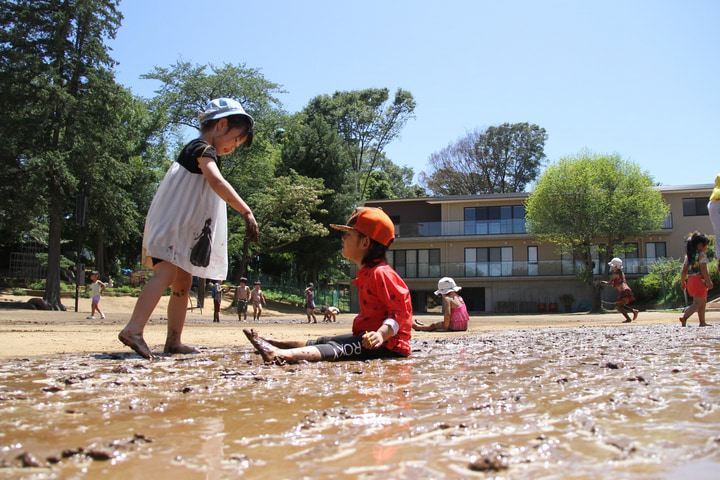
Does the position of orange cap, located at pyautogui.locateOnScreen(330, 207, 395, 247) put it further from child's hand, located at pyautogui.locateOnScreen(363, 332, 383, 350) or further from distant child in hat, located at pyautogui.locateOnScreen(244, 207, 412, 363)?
child's hand, located at pyautogui.locateOnScreen(363, 332, 383, 350)

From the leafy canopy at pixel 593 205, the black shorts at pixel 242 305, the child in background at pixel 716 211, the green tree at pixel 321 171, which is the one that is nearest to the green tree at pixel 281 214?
the green tree at pixel 321 171

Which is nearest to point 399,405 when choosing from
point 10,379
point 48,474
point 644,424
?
point 644,424

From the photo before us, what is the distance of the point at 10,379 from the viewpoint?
9.77 feet

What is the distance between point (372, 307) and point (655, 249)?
41438mm

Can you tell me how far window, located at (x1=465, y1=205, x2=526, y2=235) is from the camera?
42.0 meters

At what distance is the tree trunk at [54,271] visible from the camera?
906 inches

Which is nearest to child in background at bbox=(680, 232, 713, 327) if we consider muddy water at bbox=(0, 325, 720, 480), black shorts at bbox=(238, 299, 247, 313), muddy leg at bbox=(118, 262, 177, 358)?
muddy water at bbox=(0, 325, 720, 480)

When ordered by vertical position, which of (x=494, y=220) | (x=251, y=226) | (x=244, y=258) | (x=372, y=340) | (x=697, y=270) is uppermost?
(x=494, y=220)

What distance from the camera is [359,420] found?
2.03 metres

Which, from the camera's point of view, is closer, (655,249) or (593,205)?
(593,205)

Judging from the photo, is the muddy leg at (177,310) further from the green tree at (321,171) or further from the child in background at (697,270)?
the green tree at (321,171)

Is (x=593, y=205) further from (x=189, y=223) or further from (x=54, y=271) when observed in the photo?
(x=189, y=223)

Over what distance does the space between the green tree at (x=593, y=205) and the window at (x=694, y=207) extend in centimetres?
426

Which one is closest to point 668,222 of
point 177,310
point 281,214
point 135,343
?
point 281,214
